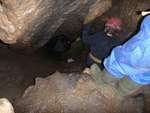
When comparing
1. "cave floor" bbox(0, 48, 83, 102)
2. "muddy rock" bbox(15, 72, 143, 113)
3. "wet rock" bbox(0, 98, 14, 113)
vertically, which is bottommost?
"cave floor" bbox(0, 48, 83, 102)

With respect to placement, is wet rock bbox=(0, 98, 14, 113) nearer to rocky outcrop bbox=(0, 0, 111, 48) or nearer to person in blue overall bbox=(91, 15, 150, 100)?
person in blue overall bbox=(91, 15, 150, 100)

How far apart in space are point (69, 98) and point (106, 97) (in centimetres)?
54

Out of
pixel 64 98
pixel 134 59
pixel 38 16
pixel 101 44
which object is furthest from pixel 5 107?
pixel 38 16

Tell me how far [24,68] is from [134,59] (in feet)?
9.57

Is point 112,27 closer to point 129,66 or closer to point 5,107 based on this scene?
point 129,66

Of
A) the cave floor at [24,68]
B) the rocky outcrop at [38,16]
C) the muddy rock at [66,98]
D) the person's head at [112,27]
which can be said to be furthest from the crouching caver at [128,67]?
the cave floor at [24,68]

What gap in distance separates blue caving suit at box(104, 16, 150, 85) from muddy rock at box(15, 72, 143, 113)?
557mm

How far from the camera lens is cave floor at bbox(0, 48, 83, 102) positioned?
644 cm

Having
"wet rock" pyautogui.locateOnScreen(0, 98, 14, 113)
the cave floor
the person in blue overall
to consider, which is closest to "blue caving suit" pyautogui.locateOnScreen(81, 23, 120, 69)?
the person in blue overall

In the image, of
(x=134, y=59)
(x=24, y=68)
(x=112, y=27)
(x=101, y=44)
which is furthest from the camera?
(x=24, y=68)

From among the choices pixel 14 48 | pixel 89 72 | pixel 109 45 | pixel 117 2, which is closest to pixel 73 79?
pixel 89 72

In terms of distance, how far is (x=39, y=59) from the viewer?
7074mm

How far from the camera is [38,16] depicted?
5.76 metres

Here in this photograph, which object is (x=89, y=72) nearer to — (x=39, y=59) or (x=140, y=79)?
(x=140, y=79)
